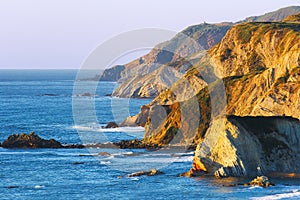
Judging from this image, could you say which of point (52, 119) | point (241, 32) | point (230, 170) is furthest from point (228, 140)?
point (52, 119)

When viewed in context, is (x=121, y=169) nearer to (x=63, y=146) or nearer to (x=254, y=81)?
(x=63, y=146)

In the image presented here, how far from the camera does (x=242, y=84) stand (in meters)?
150

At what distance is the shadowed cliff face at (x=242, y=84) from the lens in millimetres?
127312

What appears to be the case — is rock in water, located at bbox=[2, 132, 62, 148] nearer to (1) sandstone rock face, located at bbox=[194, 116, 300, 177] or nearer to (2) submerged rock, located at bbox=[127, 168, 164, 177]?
(2) submerged rock, located at bbox=[127, 168, 164, 177]

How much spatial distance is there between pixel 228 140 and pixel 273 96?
1198 inches

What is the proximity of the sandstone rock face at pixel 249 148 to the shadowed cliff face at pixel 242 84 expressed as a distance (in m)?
16.2

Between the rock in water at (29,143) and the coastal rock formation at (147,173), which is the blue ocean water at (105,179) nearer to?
the coastal rock formation at (147,173)

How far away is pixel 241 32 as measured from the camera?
187 meters

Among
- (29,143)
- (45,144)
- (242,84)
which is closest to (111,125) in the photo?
(45,144)

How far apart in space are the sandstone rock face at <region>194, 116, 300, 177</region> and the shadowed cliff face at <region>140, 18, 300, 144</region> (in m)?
16.2

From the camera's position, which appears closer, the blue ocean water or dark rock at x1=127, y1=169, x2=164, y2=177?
the blue ocean water

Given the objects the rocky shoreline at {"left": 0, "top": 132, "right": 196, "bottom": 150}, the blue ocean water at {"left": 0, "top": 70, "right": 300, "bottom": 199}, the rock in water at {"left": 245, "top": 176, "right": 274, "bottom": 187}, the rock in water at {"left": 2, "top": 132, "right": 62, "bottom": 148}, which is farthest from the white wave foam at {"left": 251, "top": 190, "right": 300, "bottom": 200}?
the rock in water at {"left": 2, "top": 132, "right": 62, "bottom": 148}

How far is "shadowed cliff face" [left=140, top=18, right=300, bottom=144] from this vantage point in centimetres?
12731

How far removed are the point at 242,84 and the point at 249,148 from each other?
2038 inches
